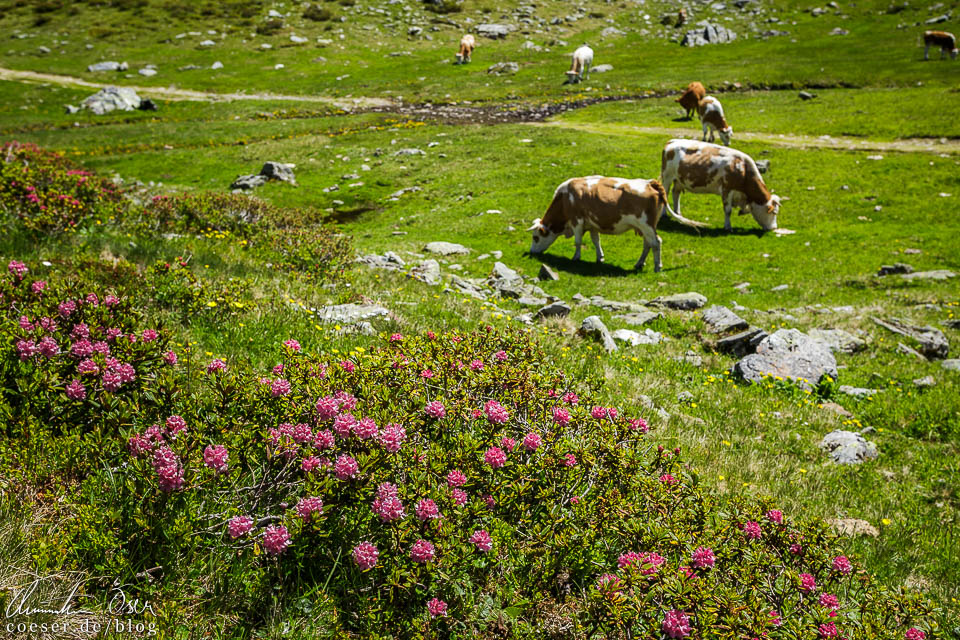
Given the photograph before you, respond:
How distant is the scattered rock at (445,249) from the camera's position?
2070 centimetres

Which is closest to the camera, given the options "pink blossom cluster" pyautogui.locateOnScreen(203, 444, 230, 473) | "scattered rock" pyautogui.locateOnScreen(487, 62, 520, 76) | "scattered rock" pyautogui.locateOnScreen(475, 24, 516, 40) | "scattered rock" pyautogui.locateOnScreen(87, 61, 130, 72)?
"pink blossom cluster" pyautogui.locateOnScreen(203, 444, 230, 473)

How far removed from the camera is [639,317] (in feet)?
45.4

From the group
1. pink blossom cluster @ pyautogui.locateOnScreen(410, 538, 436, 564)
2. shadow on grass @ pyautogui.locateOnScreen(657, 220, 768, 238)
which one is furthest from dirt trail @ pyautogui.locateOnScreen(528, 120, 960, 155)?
pink blossom cluster @ pyautogui.locateOnScreen(410, 538, 436, 564)

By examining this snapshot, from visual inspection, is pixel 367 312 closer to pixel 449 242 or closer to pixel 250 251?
pixel 250 251

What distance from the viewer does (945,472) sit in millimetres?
7648

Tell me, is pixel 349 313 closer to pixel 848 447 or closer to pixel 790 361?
pixel 848 447

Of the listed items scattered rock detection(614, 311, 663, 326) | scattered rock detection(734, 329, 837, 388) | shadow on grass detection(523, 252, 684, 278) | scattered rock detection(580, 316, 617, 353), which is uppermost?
scattered rock detection(580, 316, 617, 353)

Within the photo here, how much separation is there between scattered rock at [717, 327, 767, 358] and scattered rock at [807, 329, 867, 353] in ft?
5.75

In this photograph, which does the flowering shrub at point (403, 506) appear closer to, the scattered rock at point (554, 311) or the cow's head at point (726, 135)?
the scattered rock at point (554, 311)

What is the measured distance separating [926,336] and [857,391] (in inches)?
166

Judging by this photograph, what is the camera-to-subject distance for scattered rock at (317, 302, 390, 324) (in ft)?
26.1

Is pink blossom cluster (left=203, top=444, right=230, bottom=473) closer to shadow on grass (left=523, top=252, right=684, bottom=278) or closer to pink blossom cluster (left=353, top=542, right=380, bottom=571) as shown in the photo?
pink blossom cluster (left=353, top=542, right=380, bottom=571)

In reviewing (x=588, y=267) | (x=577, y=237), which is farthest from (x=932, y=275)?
(x=577, y=237)

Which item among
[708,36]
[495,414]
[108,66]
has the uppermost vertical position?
[708,36]
